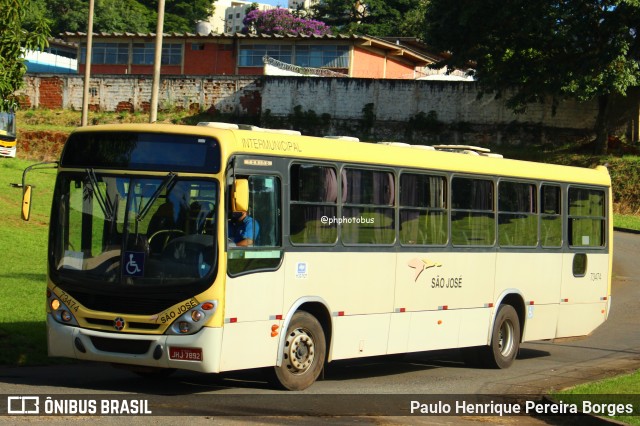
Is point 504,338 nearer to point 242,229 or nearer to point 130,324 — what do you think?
point 242,229

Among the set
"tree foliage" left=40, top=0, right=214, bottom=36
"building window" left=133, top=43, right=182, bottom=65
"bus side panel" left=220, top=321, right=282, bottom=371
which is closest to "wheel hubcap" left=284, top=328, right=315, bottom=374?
"bus side panel" left=220, top=321, right=282, bottom=371

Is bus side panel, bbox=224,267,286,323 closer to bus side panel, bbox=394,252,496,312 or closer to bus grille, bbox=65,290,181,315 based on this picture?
bus grille, bbox=65,290,181,315

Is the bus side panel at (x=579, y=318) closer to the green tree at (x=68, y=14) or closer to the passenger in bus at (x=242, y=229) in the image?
the passenger in bus at (x=242, y=229)

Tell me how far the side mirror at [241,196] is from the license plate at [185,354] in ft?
4.93

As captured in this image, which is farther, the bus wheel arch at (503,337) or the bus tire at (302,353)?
the bus wheel arch at (503,337)

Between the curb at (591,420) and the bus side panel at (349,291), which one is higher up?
the bus side panel at (349,291)

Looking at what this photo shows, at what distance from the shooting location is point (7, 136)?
52.1 metres

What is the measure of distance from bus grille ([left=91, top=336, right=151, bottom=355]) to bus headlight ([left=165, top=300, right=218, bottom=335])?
0.37 metres

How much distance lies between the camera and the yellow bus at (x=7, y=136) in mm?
51906

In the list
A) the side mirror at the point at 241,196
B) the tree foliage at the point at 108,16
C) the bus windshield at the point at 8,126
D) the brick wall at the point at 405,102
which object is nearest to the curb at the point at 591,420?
the side mirror at the point at 241,196

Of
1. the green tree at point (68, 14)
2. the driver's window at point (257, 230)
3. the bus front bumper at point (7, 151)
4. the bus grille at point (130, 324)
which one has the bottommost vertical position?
the bus grille at point (130, 324)

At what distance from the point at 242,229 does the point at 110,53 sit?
65986mm

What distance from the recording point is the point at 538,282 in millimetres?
17219

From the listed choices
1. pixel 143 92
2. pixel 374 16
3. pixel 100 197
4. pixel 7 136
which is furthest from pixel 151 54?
pixel 100 197
